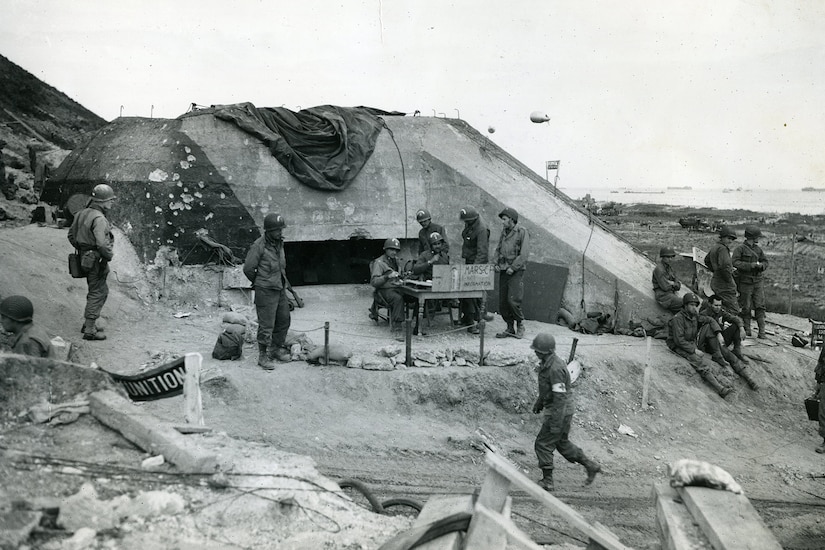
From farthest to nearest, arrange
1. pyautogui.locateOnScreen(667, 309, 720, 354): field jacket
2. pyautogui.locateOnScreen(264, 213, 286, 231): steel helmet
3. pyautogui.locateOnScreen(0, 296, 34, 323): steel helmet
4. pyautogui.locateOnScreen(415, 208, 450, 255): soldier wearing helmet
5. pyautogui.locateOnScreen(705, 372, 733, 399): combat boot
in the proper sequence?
1. pyautogui.locateOnScreen(415, 208, 450, 255): soldier wearing helmet
2. pyautogui.locateOnScreen(667, 309, 720, 354): field jacket
3. pyautogui.locateOnScreen(705, 372, 733, 399): combat boot
4. pyautogui.locateOnScreen(264, 213, 286, 231): steel helmet
5. pyautogui.locateOnScreen(0, 296, 34, 323): steel helmet

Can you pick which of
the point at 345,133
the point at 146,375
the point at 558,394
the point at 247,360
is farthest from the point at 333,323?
the point at 146,375

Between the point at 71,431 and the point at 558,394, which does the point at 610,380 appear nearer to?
the point at 558,394

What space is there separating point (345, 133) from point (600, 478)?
838 cm

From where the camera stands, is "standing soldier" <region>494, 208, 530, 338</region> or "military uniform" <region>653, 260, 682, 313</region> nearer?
"standing soldier" <region>494, 208, 530, 338</region>

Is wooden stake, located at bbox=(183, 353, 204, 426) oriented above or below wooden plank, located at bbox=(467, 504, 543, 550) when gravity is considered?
above

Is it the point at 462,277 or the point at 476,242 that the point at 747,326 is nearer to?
the point at 476,242

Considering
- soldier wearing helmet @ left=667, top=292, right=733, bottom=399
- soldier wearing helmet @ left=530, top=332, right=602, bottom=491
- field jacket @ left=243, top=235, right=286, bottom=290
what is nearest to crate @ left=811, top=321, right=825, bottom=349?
soldier wearing helmet @ left=667, top=292, right=733, bottom=399

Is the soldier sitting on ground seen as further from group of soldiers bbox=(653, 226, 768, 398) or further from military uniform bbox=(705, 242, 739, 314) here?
military uniform bbox=(705, 242, 739, 314)

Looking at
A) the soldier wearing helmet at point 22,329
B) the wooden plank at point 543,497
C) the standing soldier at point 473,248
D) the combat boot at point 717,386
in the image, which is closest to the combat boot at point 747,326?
the combat boot at point 717,386

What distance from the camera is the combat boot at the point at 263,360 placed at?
363 inches

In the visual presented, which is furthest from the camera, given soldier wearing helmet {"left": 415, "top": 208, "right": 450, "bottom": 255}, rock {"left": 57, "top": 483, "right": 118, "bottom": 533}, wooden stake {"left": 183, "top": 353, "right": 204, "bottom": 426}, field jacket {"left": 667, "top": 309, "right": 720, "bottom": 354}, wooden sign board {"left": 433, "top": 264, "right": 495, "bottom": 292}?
soldier wearing helmet {"left": 415, "top": 208, "right": 450, "bottom": 255}

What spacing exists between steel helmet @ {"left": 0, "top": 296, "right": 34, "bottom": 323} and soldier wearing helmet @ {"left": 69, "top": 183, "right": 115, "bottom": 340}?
333cm

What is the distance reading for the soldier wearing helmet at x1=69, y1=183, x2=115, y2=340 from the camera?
9078 mm

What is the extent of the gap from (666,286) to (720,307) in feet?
3.70
